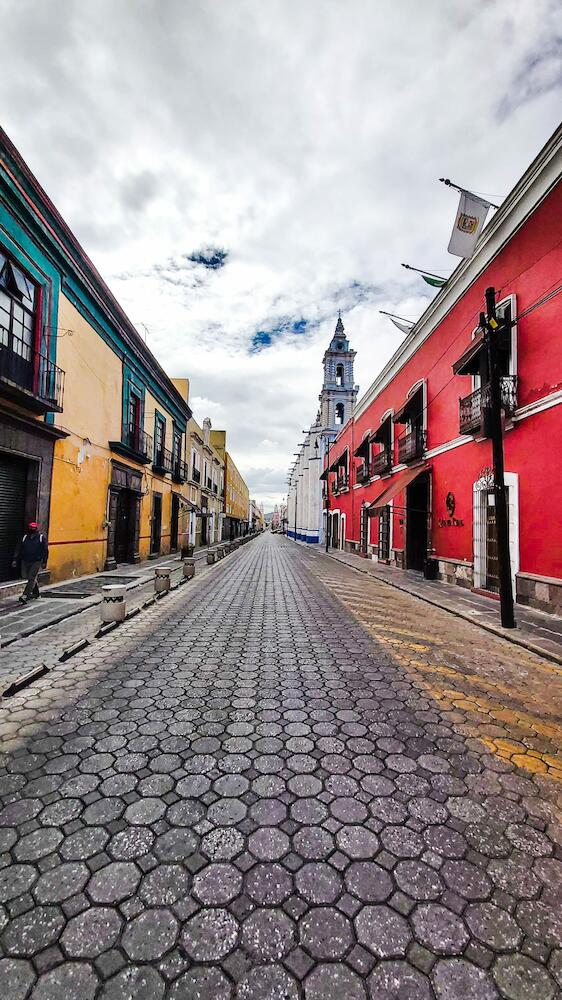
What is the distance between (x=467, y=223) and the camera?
8922 mm

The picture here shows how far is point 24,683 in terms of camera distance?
13.7 ft

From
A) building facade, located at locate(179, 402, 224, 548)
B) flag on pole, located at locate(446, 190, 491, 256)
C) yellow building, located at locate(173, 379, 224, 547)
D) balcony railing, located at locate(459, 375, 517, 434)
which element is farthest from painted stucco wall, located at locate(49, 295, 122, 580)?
building facade, located at locate(179, 402, 224, 548)

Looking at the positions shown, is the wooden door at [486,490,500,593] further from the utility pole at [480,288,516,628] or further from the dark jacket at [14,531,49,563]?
the dark jacket at [14,531,49,563]

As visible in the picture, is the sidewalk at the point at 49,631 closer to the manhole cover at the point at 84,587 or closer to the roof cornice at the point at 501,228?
the manhole cover at the point at 84,587

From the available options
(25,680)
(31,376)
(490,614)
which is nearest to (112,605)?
(25,680)

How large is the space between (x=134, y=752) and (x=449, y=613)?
23.5ft

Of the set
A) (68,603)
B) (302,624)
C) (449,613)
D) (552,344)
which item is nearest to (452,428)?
(552,344)

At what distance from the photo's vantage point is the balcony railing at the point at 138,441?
49.7 ft

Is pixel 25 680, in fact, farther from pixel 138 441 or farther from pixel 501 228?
pixel 138 441

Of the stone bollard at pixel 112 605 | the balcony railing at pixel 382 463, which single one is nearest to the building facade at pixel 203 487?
the balcony railing at pixel 382 463

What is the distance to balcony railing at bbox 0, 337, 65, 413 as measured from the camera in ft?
26.6

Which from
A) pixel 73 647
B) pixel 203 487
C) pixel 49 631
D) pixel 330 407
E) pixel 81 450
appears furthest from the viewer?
pixel 330 407

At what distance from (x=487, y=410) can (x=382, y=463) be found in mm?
9513

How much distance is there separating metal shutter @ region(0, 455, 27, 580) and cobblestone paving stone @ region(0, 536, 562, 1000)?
5.56 metres
